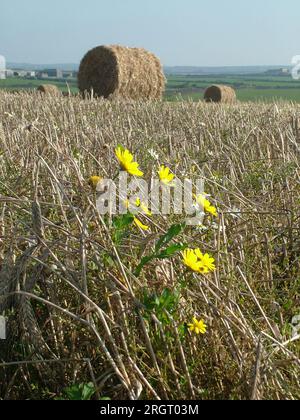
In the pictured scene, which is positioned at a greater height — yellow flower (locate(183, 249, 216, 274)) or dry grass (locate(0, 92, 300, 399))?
yellow flower (locate(183, 249, 216, 274))

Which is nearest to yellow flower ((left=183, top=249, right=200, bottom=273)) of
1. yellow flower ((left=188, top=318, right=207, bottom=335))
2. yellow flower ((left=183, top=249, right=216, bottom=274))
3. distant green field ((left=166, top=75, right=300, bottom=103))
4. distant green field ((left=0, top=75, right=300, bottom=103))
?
yellow flower ((left=183, top=249, right=216, bottom=274))

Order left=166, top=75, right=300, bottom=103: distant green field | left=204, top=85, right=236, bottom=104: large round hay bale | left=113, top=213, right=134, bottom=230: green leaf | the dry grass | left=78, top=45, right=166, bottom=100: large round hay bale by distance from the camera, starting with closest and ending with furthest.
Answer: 1. the dry grass
2. left=113, top=213, right=134, bottom=230: green leaf
3. left=78, top=45, right=166, bottom=100: large round hay bale
4. left=204, top=85, right=236, bottom=104: large round hay bale
5. left=166, top=75, right=300, bottom=103: distant green field

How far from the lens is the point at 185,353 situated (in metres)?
1.78

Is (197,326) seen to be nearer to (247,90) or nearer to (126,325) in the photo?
(126,325)

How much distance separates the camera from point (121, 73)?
14.4m

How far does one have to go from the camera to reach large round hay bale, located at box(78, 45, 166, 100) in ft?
47.3

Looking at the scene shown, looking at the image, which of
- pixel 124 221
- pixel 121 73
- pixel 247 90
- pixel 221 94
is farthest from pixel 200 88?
pixel 124 221

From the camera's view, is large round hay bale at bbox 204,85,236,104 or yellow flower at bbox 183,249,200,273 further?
large round hay bale at bbox 204,85,236,104

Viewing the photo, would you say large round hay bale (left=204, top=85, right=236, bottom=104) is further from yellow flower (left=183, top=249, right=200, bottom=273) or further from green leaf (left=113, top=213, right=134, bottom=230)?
yellow flower (left=183, top=249, right=200, bottom=273)

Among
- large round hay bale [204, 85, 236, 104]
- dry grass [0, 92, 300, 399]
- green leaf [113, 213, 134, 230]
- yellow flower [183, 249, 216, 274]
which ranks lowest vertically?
dry grass [0, 92, 300, 399]

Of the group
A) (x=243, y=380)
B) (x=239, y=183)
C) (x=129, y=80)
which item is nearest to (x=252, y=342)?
(x=243, y=380)

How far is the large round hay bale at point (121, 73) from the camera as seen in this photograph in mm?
14424
